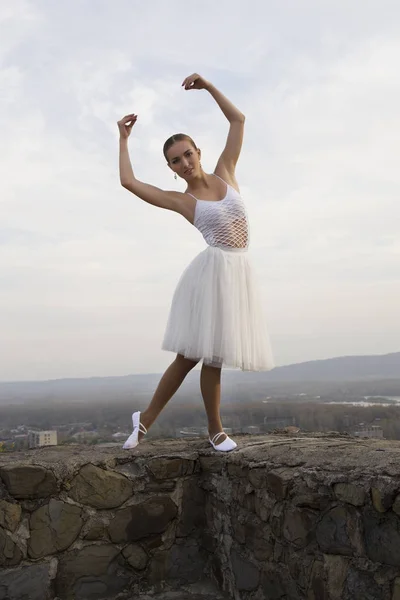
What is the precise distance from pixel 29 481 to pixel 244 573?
106 centimetres

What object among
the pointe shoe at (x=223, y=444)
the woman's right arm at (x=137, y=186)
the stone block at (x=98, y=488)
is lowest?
the stone block at (x=98, y=488)

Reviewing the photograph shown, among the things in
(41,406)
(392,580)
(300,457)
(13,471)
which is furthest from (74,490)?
(41,406)

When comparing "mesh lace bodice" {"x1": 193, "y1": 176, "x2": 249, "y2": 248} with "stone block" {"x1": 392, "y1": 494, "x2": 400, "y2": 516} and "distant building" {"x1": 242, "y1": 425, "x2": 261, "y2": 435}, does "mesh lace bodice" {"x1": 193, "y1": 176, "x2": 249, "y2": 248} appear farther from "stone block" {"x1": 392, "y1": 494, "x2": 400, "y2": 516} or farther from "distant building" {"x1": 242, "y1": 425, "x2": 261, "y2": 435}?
"stone block" {"x1": 392, "y1": 494, "x2": 400, "y2": 516}

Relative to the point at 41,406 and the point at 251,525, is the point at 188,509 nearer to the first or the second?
the point at 251,525

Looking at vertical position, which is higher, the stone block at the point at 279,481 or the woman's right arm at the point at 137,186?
the woman's right arm at the point at 137,186

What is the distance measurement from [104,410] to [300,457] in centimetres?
179

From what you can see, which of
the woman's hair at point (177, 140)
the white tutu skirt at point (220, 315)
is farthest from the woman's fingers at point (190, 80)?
the white tutu skirt at point (220, 315)

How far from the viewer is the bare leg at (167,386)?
9.34 feet

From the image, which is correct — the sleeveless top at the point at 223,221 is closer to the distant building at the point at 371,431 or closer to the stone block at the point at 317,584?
the distant building at the point at 371,431

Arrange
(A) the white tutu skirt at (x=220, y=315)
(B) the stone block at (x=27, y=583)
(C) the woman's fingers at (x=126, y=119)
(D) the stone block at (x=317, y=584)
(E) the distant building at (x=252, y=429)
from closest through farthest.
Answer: (D) the stone block at (x=317, y=584) → (B) the stone block at (x=27, y=583) → (A) the white tutu skirt at (x=220, y=315) → (C) the woman's fingers at (x=126, y=119) → (E) the distant building at (x=252, y=429)

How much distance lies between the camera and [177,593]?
103 inches

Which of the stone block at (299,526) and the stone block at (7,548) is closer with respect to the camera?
→ the stone block at (299,526)

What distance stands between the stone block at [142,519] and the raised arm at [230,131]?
1.77 metres

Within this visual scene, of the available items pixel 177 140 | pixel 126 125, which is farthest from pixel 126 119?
pixel 177 140
